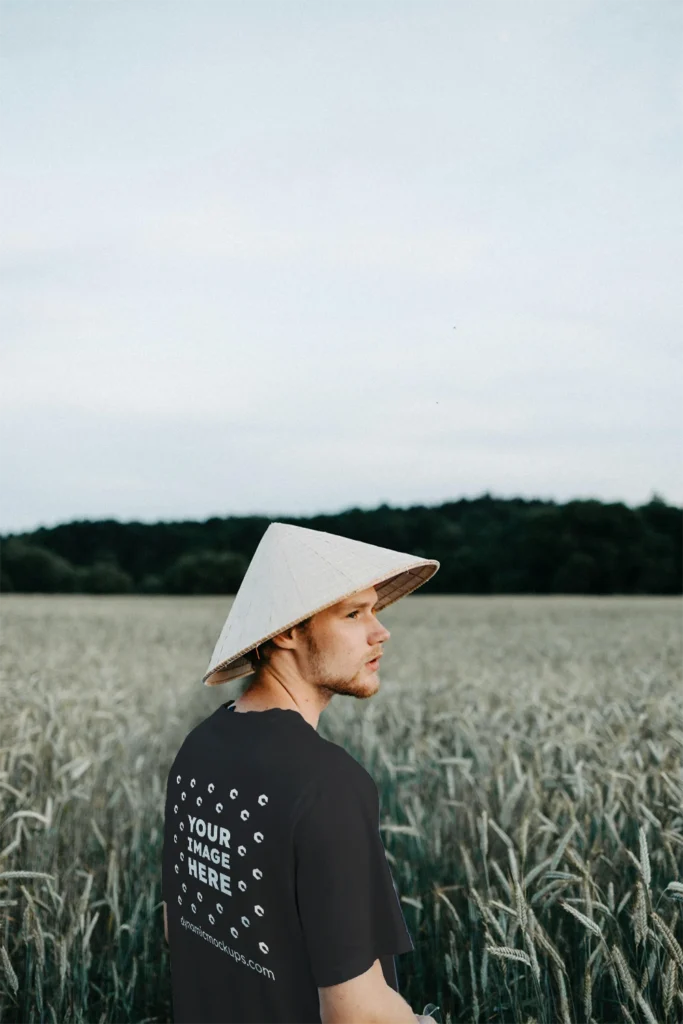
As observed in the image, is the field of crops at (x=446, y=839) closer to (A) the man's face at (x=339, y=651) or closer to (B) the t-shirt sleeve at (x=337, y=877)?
(B) the t-shirt sleeve at (x=337, y=877)

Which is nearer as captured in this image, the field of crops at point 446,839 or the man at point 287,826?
the man at point 287,826

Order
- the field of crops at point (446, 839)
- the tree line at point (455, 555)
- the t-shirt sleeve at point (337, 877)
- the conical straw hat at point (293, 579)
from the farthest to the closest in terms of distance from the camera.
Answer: the tree line at point (455, 555), the field of crops at point (446, 839), the conical straw hat at point (293, 579), the t-shirt sleeve at point (337, 877)

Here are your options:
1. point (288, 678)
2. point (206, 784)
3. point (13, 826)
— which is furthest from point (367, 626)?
point (13, 826)

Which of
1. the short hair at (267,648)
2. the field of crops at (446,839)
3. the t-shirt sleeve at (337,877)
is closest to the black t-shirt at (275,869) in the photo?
the t-shirt sleeve at (337,877)

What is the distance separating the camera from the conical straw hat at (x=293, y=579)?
5.38ft

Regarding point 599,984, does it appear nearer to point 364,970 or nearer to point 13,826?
point 364,970

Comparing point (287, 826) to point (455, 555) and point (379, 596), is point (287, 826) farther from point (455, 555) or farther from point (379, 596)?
point (455, 555)

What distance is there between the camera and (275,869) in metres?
1.48

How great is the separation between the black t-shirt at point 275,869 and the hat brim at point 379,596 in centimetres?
12

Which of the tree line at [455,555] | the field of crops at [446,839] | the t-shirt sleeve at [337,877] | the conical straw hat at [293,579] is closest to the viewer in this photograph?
the t-shirt sleeve at [337,877]

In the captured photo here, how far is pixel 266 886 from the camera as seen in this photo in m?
1.52

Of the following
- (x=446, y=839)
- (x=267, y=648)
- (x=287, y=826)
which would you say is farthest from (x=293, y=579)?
(x=446, y=839)

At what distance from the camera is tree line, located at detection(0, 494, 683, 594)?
46844 millimetres

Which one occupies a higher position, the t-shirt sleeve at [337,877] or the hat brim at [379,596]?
the hat brim at [379,596]
